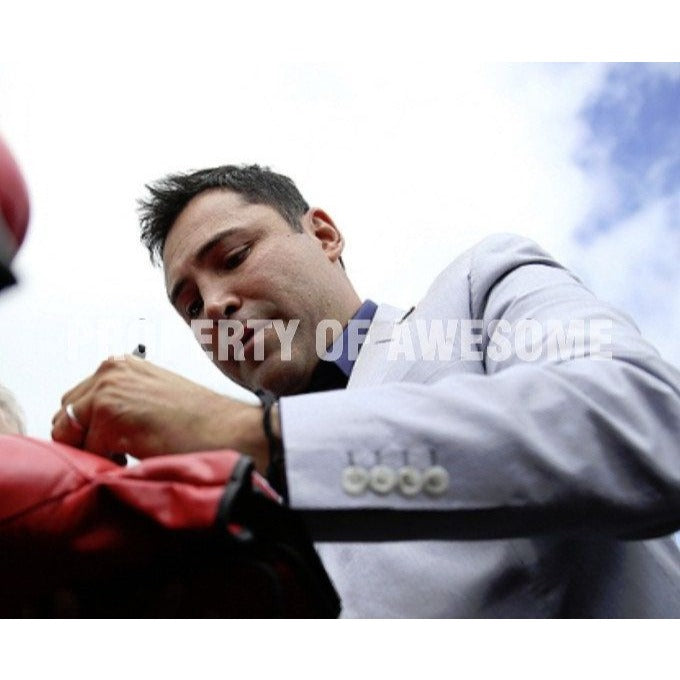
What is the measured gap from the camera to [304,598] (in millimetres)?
754

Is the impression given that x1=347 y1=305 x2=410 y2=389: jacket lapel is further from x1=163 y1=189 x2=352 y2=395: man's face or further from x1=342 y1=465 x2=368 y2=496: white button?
x1=342 y1=465 x2=368 y2=496: white button

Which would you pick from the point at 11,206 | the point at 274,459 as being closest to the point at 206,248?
the point at 11,206

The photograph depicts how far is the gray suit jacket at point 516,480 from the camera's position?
2.56 feet

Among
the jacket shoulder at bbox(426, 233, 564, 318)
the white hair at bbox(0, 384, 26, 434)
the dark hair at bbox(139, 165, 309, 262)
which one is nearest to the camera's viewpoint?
the jacket shoulder at bbox(426, 233, 564, 318)

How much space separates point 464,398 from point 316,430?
148 mm

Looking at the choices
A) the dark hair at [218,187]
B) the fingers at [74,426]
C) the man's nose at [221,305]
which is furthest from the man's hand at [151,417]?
the dark hair at [218,187]

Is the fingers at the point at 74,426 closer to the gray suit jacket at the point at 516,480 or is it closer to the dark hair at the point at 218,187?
the gray suit jacket at the point at 516,480

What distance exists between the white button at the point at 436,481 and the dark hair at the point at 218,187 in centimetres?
110

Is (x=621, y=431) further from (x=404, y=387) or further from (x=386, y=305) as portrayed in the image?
(x=386, y=305)

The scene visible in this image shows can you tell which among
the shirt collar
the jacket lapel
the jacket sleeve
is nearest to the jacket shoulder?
the jacket lapel

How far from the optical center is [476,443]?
793 millimetres

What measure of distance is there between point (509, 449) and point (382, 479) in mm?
124

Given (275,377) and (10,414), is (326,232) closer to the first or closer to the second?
(275,377)

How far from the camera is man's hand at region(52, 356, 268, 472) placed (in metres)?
0.81
